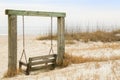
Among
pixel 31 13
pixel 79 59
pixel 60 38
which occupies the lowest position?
pixel 79 59

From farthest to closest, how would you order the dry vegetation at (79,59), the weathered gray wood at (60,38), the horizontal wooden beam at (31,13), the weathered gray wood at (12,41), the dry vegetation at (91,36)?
the dry vegetation at (91,36), the weathered gray wood at (60,38), the dry vegetation at (79,59), the weathered gray wood at (12,41), the horizontal wooden beam at (31,13)

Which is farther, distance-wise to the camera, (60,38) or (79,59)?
(60,38)

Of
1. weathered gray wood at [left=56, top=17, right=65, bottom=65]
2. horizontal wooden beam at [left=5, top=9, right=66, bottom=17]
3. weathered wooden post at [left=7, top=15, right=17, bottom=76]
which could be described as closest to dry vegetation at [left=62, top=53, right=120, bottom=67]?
weathered gray wood at [left=56, top=17, right=65, bottom=65]

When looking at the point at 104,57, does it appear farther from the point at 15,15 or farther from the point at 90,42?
the point at 90,42

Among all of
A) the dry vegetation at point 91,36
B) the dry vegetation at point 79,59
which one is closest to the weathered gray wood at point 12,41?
the dry vegetation at point 79,59

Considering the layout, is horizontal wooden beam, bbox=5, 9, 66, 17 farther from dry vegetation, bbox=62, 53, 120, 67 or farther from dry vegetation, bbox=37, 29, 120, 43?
dry vegetation, bbox=37, 29, 120, 43

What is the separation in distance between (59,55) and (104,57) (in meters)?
1.49

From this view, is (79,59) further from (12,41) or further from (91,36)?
(91,36)

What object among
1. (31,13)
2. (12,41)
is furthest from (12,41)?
(31,13)

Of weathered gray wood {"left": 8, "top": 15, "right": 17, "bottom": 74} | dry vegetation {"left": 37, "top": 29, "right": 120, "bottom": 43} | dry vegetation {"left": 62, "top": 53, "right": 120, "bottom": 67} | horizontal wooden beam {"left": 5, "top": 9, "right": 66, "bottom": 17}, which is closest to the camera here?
horizontal wooden beam {"left": 5, "top": 9, "right": 66, "bottom": 17}

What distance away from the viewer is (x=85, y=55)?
1108 centimetres

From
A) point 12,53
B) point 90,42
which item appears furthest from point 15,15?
point 90,42

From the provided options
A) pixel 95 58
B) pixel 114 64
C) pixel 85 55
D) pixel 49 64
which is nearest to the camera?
pixel 114 64

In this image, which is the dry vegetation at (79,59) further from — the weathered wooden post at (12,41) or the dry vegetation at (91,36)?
the dry vegetation at (91,36)
